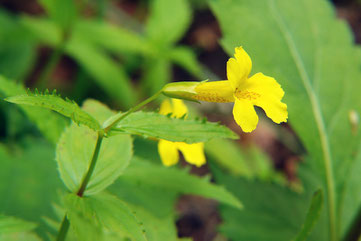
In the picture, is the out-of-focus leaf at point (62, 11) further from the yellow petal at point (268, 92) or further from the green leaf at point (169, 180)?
the yellow petal at point (268, 92)

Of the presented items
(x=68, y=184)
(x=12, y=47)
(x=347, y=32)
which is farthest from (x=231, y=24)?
(x=12, y=47)

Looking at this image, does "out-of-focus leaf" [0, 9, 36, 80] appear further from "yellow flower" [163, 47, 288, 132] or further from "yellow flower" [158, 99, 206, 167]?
"yellow flower" [163, 47, 288, 132]

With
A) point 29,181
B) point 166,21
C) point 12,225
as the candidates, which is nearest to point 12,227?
point 12,225

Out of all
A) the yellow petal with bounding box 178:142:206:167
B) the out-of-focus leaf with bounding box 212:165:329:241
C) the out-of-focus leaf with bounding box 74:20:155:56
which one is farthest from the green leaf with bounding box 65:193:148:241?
the out-of-focus leaf with bounding box 74:20:155:56

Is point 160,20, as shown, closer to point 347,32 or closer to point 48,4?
point 48,4

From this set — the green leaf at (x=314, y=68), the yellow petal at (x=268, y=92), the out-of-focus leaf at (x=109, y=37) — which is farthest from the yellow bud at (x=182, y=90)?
the out-of-focus leaf at (x=109, y=37)
